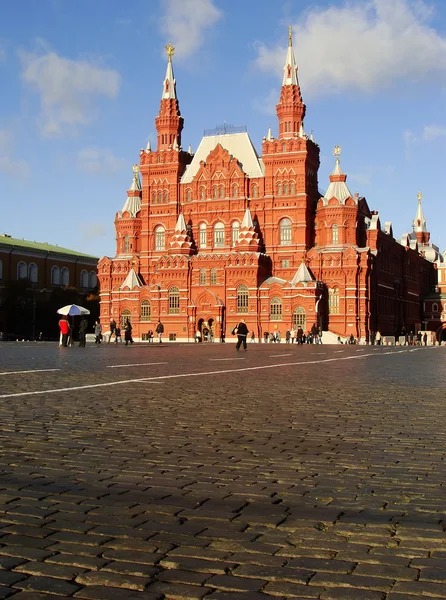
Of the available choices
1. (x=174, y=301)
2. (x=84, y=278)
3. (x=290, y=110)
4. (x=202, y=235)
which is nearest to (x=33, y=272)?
(x=84, y=278)

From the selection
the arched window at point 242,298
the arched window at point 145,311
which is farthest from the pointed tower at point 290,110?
the arched window at point 145,311

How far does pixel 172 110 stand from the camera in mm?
81500

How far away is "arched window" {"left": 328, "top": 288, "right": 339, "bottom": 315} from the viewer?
7344 cm

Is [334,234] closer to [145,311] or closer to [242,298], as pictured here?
[242,298]

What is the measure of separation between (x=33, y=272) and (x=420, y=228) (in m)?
75.6

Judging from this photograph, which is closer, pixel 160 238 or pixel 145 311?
pixel 145 311

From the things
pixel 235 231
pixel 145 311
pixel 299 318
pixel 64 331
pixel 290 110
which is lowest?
pixel 64 331

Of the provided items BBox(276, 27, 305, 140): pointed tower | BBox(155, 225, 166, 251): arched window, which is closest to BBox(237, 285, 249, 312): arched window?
BBox(155, 225, 166, 251): arched window

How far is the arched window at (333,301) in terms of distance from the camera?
73.4 m

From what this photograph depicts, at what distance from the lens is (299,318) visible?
7194 centimetres

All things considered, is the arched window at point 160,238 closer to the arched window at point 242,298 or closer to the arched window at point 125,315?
the arched window at point 125,315

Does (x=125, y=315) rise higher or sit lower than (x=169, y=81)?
lower

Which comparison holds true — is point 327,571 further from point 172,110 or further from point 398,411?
point 172,110

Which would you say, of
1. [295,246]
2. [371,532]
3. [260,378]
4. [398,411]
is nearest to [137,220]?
[295,246]
